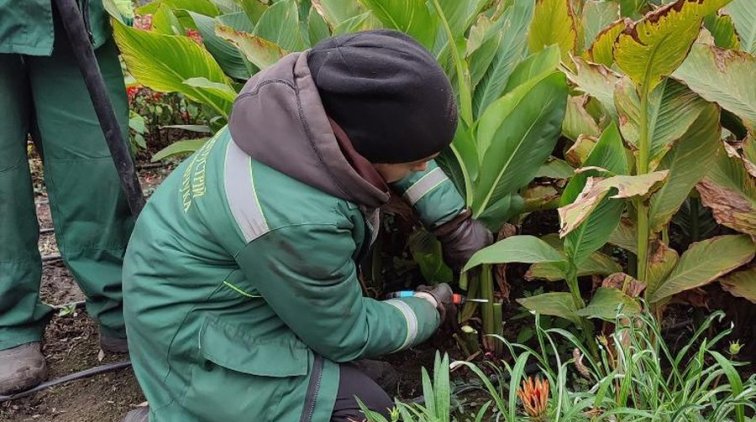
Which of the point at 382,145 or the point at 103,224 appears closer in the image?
the point at 382,145

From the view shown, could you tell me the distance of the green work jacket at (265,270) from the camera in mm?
1646

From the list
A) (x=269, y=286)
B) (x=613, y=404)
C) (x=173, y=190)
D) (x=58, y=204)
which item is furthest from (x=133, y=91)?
(x=613, y=404)

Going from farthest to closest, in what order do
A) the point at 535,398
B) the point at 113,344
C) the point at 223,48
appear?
1. the point at 113,344
2. the point at 223,48
3. the point at 535,398

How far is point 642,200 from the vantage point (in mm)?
1890

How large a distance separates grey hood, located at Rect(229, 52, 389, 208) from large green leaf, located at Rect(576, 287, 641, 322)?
58 centimetres

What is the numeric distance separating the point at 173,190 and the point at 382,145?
1.75ft

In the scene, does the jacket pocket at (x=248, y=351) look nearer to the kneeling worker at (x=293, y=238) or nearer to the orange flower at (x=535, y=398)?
the kneeling worker at (x=293, y=238)

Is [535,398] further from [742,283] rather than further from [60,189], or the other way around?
[60,189]

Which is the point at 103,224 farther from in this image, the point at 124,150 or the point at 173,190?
the point at 173,190

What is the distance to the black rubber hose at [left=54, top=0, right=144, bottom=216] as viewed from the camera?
2.14 meters

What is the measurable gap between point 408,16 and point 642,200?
69 cm

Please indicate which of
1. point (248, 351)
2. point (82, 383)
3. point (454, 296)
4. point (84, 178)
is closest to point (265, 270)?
point (248, 351)

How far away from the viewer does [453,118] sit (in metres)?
1.66

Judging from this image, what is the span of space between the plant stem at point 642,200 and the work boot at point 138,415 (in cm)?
127
